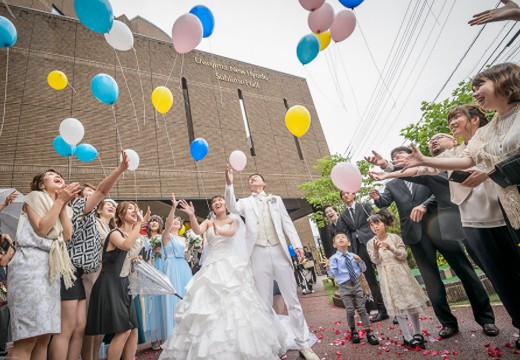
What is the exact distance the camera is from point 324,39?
4.76 metres

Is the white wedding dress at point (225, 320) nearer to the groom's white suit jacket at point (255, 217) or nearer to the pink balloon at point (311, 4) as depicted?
the groom's white suit jacket at point (255, 217)

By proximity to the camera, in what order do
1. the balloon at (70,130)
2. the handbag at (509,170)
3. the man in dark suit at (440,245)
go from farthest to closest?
the balloon at (70,130) < the man in dark suit at (440,245) < the handbag at (509,170)

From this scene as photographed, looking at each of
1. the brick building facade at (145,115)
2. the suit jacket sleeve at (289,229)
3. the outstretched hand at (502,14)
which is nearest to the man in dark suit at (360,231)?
the suit jacket sleeve at (289,229)

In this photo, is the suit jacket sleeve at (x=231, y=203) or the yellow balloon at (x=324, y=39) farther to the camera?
the yellow balloon at (x=324, y=39)

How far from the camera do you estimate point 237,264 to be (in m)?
3.19

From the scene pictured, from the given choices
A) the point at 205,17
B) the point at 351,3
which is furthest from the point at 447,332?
the point at 205,17

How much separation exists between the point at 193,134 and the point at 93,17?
9593 millimetres

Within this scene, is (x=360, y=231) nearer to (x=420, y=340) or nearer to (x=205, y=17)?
(x=420, y=340)

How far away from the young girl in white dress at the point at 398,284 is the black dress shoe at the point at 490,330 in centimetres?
56

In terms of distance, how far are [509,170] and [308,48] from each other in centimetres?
362

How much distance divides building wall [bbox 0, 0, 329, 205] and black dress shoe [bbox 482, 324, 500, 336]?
10674 mm

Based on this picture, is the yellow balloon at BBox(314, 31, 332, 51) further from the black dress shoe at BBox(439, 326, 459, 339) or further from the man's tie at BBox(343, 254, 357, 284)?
the black dress shoe at BBox(439, 326, 459, 339)

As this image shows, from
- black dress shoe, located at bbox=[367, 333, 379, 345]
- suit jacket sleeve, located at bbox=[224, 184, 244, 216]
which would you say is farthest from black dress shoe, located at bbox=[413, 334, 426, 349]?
suit jacket sleeve, located at bbox=[224, 184, 244, 216]

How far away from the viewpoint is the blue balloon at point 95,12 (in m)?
3.49
